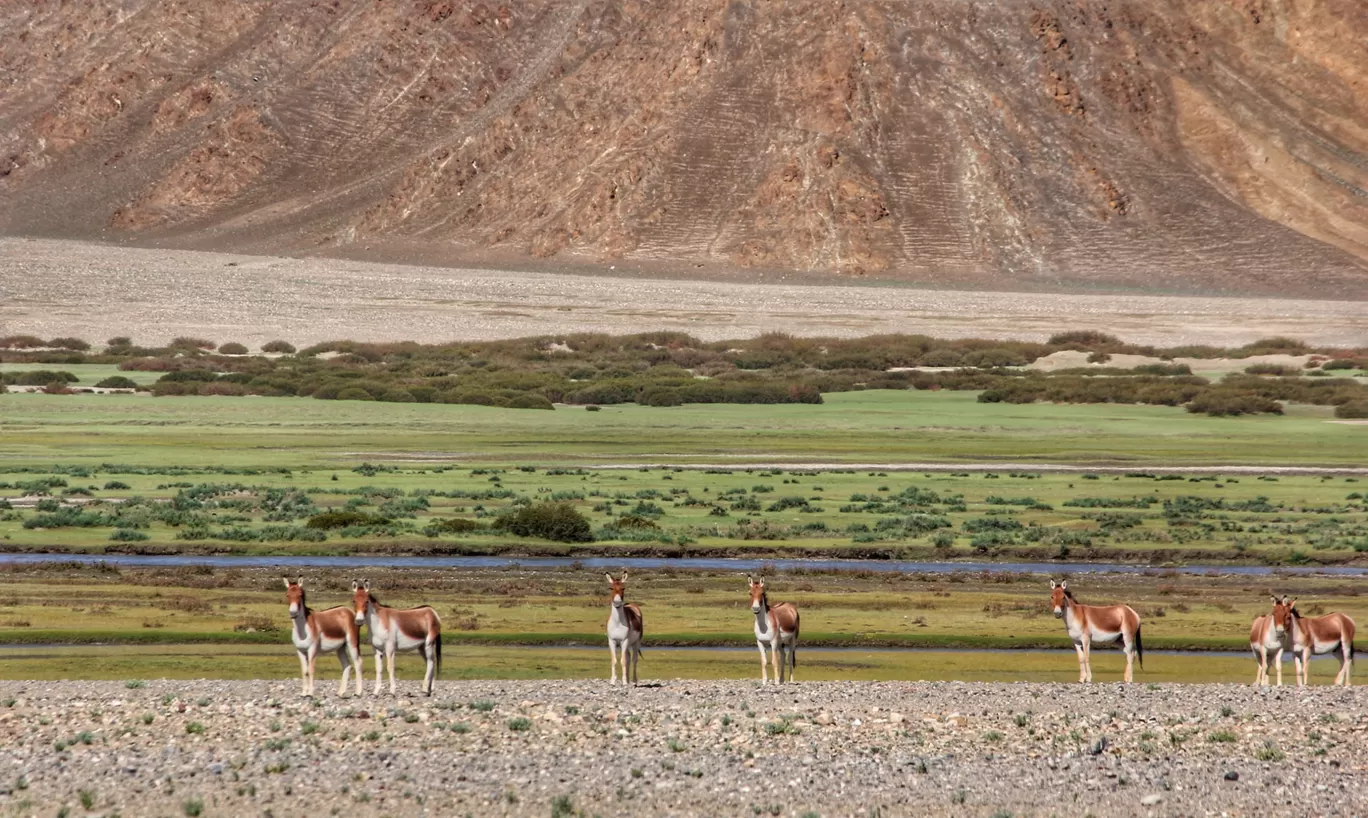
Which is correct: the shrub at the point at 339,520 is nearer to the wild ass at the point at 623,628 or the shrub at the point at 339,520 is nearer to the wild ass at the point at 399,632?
the wild ass at the point at 623,628

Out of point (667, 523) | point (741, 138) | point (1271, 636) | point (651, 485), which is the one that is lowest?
point (1271, 636)

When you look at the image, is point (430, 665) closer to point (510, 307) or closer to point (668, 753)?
point (668, 753)

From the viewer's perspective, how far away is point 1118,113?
15762cm

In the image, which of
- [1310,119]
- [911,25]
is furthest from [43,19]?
[1310,119]

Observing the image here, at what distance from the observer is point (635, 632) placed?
16.8 m

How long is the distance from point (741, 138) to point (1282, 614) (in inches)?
5351

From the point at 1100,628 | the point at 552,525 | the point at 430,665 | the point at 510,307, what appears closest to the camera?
the point at 430,665

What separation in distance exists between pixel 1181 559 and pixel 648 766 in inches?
773

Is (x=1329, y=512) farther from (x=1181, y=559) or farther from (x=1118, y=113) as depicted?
(x=1118, y=113)

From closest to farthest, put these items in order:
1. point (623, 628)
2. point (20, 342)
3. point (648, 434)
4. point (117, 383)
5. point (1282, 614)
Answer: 1. point (623, 628)
2. point (1282, 614)
3. point (648, 434)
4. point (117, 383)
5. point (20, 342)

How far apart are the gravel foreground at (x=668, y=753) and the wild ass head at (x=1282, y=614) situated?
0.66 meters

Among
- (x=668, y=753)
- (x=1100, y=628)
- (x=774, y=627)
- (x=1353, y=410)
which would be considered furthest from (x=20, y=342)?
(x=668, y=753)

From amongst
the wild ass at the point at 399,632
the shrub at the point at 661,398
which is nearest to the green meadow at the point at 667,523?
the wild ass at the point at 399,632

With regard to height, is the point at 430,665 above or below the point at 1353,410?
below
